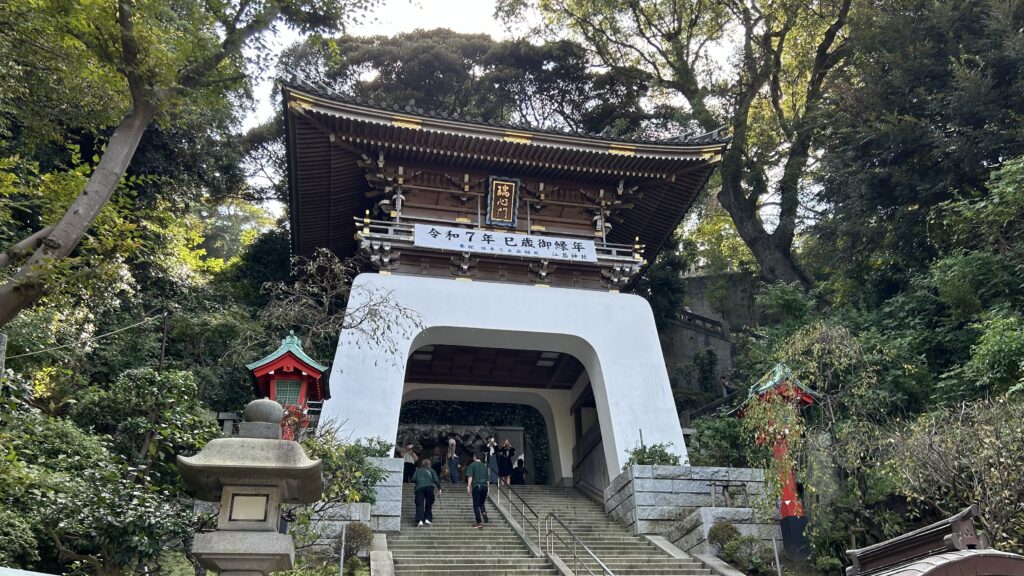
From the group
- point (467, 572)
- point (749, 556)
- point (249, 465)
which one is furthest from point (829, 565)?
point (249, 465)

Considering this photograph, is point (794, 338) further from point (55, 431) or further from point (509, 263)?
point (55, 431)

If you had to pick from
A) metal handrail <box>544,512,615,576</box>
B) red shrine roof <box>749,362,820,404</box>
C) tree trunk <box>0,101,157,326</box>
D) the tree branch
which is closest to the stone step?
metal handrail <box>544,512,615,576</box>

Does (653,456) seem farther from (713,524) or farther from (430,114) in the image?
(430,114)

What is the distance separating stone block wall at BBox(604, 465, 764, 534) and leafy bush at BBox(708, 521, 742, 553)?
1134mm

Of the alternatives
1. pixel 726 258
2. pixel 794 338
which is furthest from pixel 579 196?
pixel 726 258

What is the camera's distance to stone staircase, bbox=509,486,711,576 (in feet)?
31.4

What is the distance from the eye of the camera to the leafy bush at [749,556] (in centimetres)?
959

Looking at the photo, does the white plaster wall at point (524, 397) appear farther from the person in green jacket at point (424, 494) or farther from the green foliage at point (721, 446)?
the person in green jacket at point (424, 494)

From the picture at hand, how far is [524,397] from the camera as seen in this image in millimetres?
18156

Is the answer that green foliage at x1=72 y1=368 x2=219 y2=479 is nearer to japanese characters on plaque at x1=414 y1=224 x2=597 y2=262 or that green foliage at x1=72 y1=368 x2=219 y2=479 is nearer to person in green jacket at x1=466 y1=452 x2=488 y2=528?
person in green jacket at x1=466 y1=452 x2=488 y2=528

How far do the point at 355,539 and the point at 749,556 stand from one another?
17.2 ft

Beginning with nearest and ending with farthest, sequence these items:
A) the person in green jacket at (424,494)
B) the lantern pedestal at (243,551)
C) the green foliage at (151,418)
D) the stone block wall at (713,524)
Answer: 1. the lantern pedestal at (243,551)
2. the green foliage at (151,418)
3. the stone block wall at (713,524)
4. the person in green jacket at (424,494)

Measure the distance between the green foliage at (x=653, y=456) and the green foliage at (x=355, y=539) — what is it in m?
4.73

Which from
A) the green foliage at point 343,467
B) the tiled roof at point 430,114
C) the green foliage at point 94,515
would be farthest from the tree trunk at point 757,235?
the green foliage at point 94,515
